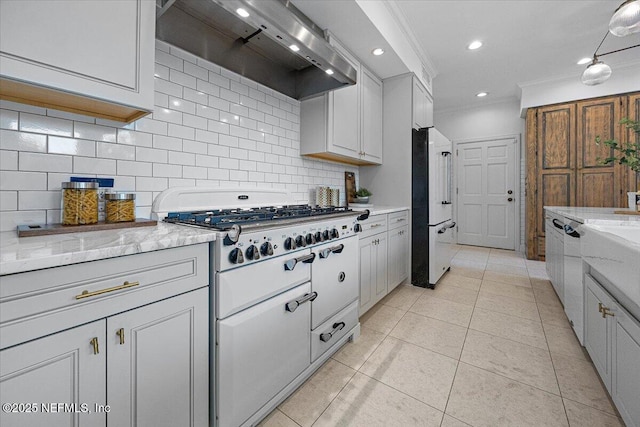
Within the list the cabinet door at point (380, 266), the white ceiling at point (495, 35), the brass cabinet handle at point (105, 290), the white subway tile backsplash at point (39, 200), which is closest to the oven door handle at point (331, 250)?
the cabinet door at point (380, 266)

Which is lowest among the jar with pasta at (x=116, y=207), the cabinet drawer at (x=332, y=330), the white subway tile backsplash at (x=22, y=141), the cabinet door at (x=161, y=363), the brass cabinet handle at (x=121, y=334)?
the cabinet drawer at (x=332, y=330)

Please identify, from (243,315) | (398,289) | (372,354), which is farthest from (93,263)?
(398,289)

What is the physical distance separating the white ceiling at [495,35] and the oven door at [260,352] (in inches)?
80.8

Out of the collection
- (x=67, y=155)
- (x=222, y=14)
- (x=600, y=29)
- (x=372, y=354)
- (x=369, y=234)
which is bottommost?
(x=372, y=354)

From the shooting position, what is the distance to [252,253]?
1.17 metres

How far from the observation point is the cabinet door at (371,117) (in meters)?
2.97

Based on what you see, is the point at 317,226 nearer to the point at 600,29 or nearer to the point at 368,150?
the point at 368,150

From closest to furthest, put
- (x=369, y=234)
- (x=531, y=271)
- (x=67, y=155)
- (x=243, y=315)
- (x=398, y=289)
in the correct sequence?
(x=243, y=315), (x=67, y=155), (x=369, y=234), (x=398, y=289), (x=531, y=271)

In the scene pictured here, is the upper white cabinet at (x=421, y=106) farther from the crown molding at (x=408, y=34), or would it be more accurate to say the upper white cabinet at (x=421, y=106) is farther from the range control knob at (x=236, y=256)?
the range control knob at (x=236, y=256)

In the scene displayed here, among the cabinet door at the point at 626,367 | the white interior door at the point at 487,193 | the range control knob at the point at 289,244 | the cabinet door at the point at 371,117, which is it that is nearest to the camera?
the cabinet door at the point at 626,367

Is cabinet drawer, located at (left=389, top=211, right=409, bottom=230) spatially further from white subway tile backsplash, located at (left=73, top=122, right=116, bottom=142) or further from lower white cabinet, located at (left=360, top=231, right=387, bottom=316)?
white subway tile backsplash, located at (left=73, top=122, right=116, bottom=142)

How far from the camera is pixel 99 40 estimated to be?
108cm

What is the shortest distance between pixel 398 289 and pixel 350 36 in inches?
102

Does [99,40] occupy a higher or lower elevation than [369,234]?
higher
